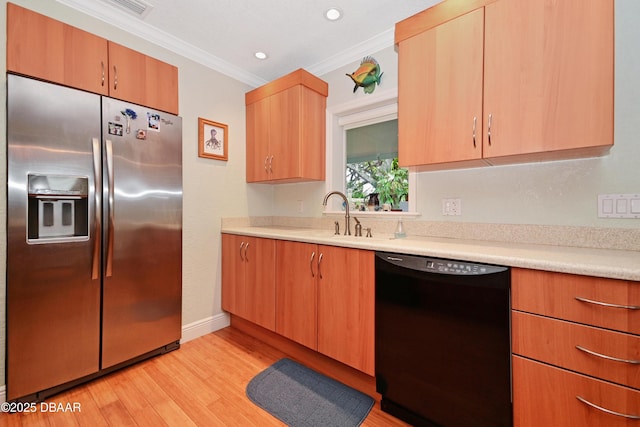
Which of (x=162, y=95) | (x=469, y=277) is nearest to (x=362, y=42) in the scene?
(x=162, y=95)

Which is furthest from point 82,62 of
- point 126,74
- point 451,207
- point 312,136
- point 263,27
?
point 451,207

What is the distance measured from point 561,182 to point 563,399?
1.10 meters

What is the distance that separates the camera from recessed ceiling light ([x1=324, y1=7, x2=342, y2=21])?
190 centimetres

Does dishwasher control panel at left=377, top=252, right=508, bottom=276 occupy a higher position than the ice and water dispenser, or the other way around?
the ice and water dispenser

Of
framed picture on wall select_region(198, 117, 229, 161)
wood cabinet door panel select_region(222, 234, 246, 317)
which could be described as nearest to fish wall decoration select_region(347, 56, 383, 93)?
framed picture on wall select_region(198, 117, 229, 161)

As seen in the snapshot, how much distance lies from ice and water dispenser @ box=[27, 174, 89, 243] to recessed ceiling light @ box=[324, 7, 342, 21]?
1963mm

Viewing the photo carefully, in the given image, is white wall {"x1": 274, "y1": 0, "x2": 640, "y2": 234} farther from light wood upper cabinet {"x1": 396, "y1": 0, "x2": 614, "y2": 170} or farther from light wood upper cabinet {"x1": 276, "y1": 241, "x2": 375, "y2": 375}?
light wood upper cabinet {"x1": 276, "y1": 241, "x2": 375, "y2": 375}

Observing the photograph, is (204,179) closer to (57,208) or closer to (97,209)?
(97,209)

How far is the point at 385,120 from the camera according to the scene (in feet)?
8.01

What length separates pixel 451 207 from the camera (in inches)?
75.6

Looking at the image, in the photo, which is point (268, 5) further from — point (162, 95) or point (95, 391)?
point (95, 391)

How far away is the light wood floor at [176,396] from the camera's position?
1.50 m

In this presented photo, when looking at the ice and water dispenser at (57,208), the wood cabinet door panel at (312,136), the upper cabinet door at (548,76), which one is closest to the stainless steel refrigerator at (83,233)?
the ice and water dispenser at (57,208)

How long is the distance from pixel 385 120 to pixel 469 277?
1652 millimetres
